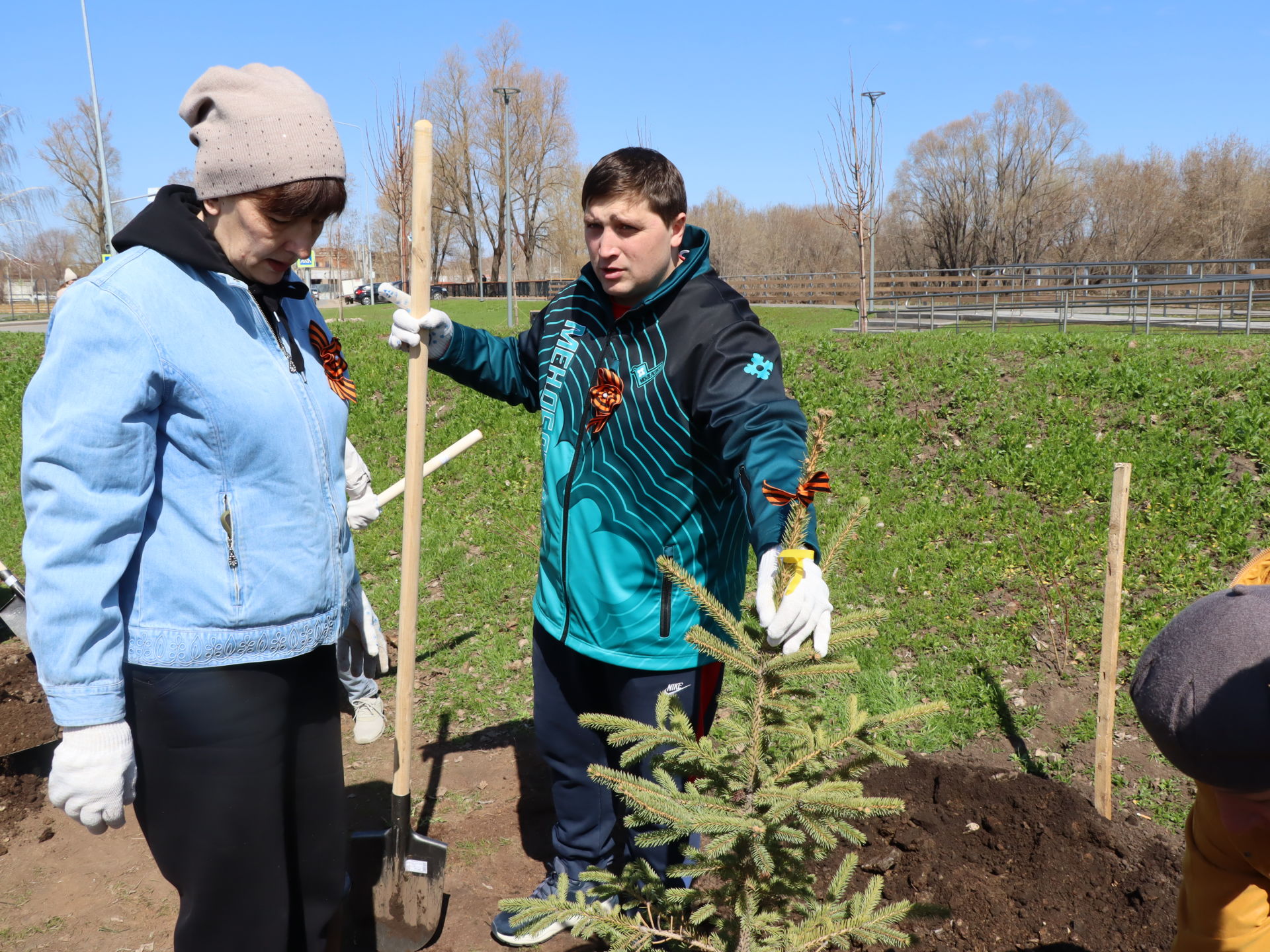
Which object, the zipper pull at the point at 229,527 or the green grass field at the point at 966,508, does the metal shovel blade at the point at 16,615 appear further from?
the zipper pull at the point at 229,527

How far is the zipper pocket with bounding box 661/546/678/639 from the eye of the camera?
2.41m

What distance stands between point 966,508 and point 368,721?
3.80m

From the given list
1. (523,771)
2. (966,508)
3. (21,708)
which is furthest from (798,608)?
(966,508)

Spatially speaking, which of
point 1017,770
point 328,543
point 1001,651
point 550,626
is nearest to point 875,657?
point 1001,651

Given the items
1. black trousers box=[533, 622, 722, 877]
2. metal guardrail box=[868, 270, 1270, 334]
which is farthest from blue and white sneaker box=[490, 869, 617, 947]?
metal guardrail box=[868, 270, 1270, 334]

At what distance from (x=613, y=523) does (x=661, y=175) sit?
92cm

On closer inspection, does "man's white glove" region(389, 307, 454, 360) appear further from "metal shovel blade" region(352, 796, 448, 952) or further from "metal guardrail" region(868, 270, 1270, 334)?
"metal guardrail" region(868, 270, 1270, 334)

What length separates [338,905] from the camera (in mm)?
2303

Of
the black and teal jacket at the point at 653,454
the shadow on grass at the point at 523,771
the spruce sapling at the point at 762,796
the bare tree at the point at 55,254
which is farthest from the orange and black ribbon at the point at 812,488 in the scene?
the bare tree at the point at 55,254

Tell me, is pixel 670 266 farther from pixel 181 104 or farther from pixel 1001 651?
pixel 1001 651

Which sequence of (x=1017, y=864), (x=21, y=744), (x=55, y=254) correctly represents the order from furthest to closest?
(x=55, y=254) < (x=21, y=744) < (x=1017, y=864)

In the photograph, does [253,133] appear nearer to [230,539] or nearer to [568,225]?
[230,539]

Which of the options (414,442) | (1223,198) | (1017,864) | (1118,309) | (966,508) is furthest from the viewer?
(1223,198)

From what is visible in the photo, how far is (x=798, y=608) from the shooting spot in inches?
68.9
